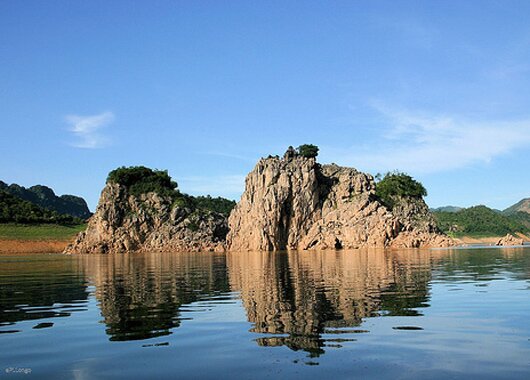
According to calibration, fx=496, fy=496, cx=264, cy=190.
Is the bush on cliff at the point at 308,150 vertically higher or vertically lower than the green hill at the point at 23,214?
higher

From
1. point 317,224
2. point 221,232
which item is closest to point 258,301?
point 317,224

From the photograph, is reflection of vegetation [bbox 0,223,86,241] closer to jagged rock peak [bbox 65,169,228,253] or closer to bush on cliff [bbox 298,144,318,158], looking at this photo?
jagged rock peak [bbox 65,169,228,253]

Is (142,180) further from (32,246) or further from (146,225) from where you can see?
(32,246)

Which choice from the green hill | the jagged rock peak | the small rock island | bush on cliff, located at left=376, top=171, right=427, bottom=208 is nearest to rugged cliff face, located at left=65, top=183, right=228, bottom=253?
the jagged rock peak

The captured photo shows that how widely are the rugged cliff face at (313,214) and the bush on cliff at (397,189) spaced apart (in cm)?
1496

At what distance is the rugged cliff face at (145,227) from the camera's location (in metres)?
141

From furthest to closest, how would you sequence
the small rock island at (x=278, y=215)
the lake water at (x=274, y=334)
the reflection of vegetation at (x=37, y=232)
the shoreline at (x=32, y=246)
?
the reflection of vegetation at (x=37, y=232) < the shoreline at (x=32, y=246) < the small rock island at (x=278, y=215) < the lake water at (x=274, y=334)

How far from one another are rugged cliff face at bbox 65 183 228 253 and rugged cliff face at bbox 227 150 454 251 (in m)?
15.8

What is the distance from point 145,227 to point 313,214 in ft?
170

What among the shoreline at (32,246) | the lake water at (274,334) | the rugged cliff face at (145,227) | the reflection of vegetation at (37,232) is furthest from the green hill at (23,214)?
the lake water at (274,334)

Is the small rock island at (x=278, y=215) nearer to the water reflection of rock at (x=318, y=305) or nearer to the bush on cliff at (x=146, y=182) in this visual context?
the bush on cliff at (x=146, y=182)

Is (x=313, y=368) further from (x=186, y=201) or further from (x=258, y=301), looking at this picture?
(x=186, y=201)

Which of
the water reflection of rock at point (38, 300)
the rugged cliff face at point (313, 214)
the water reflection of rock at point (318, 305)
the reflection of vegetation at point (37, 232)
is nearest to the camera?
the water reflection of rock at point (318, 305)

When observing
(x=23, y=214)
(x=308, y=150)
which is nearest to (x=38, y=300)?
(x=308, y=150)
